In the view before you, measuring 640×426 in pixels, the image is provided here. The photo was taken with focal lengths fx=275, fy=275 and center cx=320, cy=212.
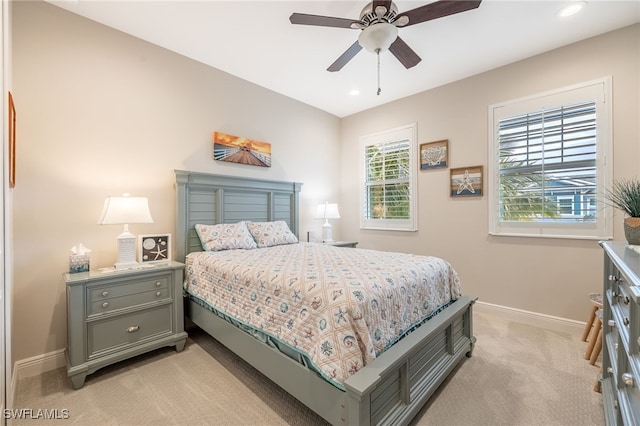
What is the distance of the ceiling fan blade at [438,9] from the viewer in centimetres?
175

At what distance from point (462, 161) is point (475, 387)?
2480 mm

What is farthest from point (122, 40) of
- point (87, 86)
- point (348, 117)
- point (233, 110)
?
point (348, 117)

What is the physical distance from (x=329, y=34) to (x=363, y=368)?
270 cm

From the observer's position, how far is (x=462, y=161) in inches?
134

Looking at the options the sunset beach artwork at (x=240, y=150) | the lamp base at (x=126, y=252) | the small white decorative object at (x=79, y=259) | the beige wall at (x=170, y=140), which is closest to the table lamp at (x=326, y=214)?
the beige wall at (x=170, y=140)

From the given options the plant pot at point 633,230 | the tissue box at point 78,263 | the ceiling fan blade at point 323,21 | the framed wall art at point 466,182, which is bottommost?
the tissue box at point 78,263

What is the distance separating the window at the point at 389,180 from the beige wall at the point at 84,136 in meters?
2.23

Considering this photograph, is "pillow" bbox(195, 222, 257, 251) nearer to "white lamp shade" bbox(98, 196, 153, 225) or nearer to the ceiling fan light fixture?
"white lamp shade" bbox(98, 196, 153, 225)

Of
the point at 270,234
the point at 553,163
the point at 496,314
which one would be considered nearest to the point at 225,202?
the point at 270,234

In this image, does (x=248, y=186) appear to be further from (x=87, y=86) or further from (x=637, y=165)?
(x=637, y=165)

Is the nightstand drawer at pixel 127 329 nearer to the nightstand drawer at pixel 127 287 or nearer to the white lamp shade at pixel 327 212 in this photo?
the nightstand drawer at pixel 127 287

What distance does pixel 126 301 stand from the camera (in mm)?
2127

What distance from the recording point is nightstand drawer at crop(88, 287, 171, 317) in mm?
1999

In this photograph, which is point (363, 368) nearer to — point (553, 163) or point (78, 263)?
point (78, 263)
